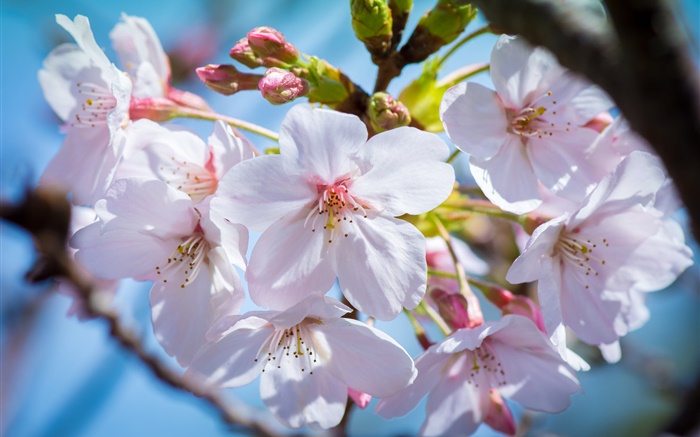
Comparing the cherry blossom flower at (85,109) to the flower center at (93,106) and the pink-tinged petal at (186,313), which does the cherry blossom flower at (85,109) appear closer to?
the flower center at (93,106)

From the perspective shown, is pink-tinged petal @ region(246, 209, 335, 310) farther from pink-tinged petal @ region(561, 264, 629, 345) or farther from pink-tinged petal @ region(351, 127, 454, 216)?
pink-tinged petal @ region(561, 264, 629, 345)

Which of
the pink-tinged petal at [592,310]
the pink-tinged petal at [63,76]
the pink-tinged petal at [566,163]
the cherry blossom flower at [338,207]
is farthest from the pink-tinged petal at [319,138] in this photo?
the pink-tinged petal at [63,76]

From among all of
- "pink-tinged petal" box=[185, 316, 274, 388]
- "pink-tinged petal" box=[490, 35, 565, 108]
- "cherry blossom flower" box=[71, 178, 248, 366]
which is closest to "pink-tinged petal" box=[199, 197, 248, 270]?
"cherry blossom flower" box=[71, 178, 248, 366]

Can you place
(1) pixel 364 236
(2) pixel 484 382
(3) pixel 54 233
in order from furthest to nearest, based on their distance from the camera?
(2) pixel 484 382 < (1) pixel 364 236 < (3) pixel 54 233

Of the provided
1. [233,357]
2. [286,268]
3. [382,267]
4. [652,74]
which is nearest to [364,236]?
[382,267]

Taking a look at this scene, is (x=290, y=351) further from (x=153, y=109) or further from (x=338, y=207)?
(x=153, y=109)

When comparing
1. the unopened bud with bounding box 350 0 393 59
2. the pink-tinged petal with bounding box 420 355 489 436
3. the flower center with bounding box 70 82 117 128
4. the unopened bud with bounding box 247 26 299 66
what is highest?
the unopened bud with bounding box 350 0 393 59

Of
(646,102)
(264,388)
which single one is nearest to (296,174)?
(264,388)
